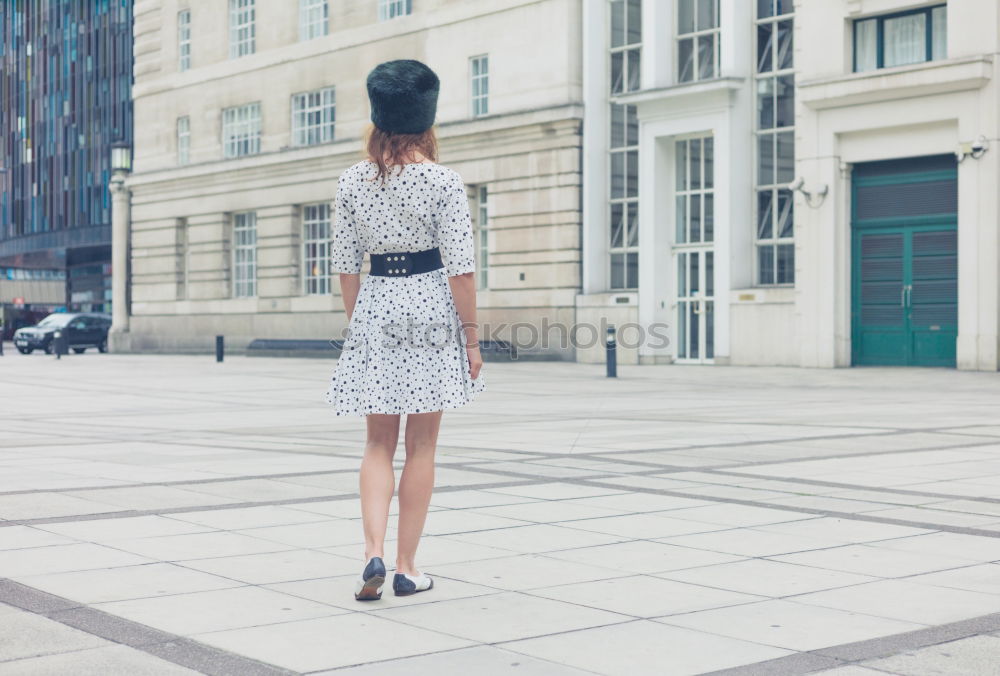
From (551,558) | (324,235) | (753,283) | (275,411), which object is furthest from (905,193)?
(551,558)

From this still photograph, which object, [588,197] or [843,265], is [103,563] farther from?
[588,197]

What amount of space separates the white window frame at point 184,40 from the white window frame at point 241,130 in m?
3.23

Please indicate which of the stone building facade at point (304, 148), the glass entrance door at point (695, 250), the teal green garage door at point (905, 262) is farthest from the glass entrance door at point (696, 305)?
the teal green garage door at point (905, 262)

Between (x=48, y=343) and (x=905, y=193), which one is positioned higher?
(x=905, y=193)

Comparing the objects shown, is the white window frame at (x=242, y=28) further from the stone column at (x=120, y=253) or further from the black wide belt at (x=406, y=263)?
the black wide belt at (x=406, y=263)

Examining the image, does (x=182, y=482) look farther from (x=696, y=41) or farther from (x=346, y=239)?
(x=696, y=41)

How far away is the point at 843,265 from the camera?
26.4m

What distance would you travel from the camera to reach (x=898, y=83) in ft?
81.5

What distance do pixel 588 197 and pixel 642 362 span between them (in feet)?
13.9

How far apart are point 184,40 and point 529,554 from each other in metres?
42.1

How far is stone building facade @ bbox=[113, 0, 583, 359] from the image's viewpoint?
3212 centimetres

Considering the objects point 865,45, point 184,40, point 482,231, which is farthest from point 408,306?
point 184,40

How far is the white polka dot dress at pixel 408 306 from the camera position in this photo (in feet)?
17.3

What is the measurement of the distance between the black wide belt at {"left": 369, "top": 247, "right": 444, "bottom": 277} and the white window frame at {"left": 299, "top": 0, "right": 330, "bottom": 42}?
35.0 metres
